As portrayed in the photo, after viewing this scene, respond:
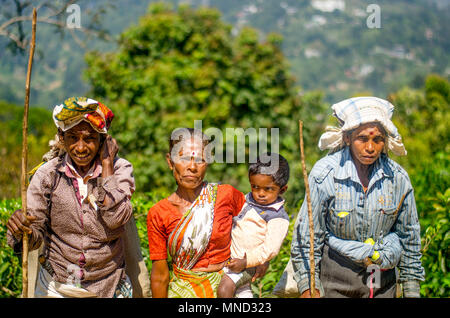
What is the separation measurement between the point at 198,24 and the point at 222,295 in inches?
268

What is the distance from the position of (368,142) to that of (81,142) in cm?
169

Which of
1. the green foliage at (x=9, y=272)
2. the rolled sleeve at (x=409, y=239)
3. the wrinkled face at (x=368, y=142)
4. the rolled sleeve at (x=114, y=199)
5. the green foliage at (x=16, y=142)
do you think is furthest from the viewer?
the green foliage at (x=16, y=142)

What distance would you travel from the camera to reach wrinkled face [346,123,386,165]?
8.94ft

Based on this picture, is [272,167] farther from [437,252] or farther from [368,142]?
[437,252]

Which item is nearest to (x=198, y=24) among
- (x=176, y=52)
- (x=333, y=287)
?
(x=176, y=52)

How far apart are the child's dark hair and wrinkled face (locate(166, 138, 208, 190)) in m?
0.33

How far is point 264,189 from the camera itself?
2.89 m

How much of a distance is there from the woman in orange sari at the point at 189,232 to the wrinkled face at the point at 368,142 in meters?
0.89

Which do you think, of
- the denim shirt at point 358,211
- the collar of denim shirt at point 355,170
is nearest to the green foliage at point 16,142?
the denim shirt at point 358,211

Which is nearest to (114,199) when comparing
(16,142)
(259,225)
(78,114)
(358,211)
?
(78,114)

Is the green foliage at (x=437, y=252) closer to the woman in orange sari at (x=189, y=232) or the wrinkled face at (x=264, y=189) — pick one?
the wrinkled face at (x=264, y=189)

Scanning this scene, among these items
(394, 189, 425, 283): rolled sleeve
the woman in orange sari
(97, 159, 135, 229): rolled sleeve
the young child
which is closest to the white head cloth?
(394, 189, 425, 283): rolled sleeve

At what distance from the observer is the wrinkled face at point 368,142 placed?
272 centimetres
